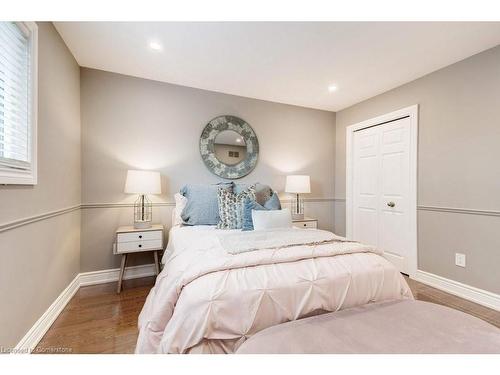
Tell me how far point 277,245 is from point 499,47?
2.80m

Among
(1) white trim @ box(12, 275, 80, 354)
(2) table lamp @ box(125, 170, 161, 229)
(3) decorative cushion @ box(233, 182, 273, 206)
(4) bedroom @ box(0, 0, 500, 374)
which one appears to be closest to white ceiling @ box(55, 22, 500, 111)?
(4) bedroom @ box(0, 0, 500, 374)

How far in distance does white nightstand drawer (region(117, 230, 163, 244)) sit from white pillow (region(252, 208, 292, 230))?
1.15m

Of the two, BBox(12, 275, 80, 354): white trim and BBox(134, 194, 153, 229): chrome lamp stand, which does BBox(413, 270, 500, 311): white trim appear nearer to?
BBox(134, 194, 153, 229): chrome lamp stand

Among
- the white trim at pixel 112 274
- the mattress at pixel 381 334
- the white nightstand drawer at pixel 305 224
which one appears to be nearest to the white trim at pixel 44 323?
the white trim at pixel 112 274

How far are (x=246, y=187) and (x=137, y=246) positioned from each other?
1.42 metres

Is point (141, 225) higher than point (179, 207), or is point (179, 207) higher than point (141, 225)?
point (179, 207)

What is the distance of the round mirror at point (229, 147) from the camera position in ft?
10.2

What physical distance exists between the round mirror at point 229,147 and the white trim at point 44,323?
2.23m

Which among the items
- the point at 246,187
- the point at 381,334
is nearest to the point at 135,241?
the point at 246,187

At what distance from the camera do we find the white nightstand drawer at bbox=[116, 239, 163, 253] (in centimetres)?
236

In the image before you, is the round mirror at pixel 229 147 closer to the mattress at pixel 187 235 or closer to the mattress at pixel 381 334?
the mattress at pixel 187 235

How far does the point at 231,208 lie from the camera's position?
8.05ft

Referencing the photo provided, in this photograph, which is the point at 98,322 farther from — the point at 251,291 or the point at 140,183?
the point at 251,291

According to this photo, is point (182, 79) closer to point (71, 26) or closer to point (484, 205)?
point (71, 26)
